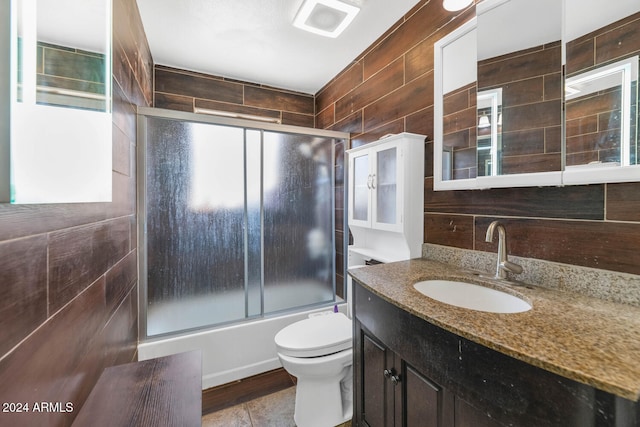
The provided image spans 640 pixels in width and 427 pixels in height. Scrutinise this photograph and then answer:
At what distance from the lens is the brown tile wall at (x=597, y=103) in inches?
33.4

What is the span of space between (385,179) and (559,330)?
118 cm

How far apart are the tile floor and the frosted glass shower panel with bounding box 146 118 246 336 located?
1.95 ft

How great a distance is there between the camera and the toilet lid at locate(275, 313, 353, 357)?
4.75 feet

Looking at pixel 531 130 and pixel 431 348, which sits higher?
pixel 531 130

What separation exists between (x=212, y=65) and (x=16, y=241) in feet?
7.50

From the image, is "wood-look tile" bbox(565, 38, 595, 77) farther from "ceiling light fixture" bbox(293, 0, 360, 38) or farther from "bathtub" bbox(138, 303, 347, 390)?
"bathtub" bbox(138, 303, 347, 390)

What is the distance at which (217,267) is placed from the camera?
2029 millimetres

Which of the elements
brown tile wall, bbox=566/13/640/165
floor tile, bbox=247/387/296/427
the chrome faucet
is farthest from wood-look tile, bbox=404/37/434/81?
floor tile, bbox=247/387/296/427

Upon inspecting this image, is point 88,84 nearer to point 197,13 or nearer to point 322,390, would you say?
point 197,13

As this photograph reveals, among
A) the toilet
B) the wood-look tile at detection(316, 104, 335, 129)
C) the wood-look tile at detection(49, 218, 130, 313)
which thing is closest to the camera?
the wood-look tile at detection(49, 218, 130, 313)

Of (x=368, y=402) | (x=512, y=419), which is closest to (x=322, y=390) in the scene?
(x=368, y=402)

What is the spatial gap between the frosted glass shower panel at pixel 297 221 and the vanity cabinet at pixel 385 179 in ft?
1.37

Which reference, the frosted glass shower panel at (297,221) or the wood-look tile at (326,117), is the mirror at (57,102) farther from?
the wood-look tile at (326,117)

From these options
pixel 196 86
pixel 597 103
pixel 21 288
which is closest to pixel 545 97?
pixel 597 103
